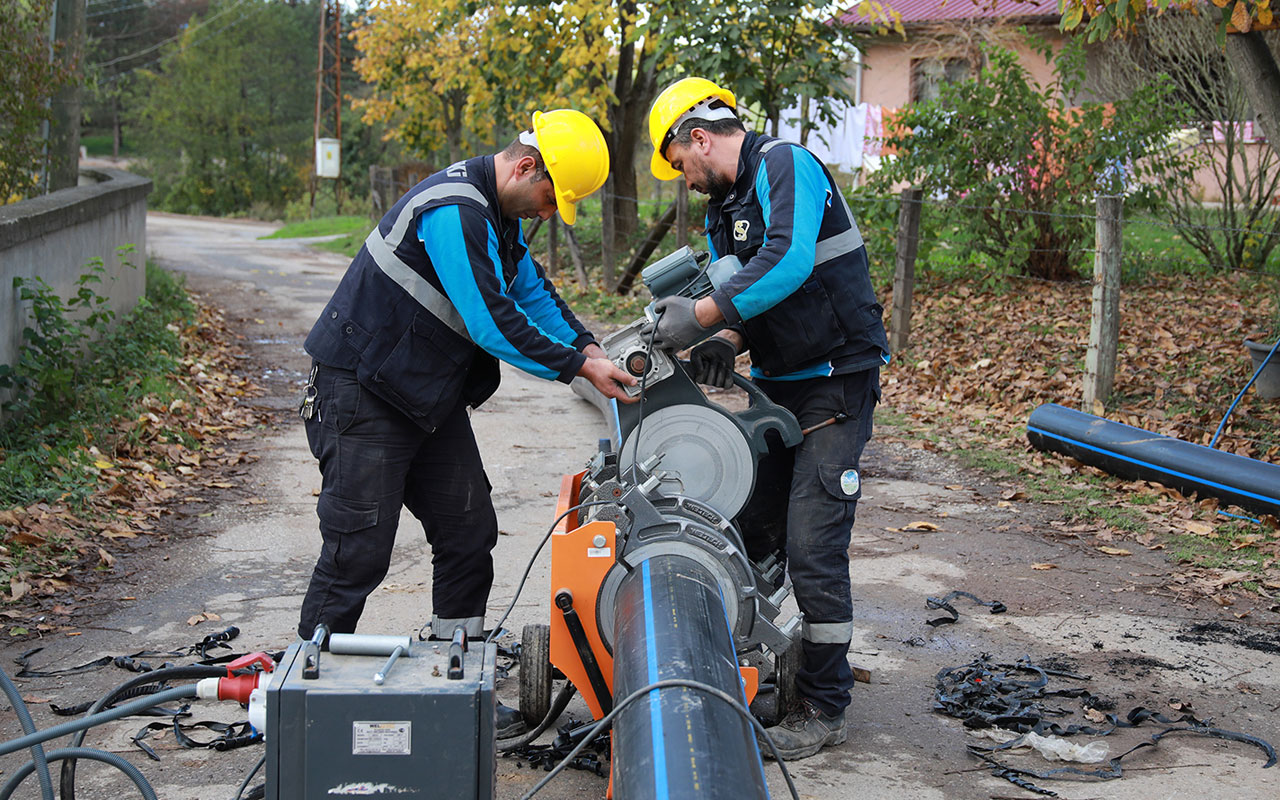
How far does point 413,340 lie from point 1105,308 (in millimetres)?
5780

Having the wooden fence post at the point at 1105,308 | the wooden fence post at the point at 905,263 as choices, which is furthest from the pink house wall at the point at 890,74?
the wooden fence post at the point at 1105,308

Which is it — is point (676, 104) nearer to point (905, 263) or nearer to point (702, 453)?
point (702, 453)

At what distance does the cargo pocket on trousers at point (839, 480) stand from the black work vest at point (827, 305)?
0.33 metres

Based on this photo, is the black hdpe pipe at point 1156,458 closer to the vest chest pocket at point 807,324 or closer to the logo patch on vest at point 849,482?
the logo patch on vest at point 849,482

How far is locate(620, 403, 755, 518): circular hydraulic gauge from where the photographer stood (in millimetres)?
3686

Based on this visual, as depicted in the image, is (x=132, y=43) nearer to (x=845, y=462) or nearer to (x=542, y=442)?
(x=542, y=442)

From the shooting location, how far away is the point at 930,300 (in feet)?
36.3

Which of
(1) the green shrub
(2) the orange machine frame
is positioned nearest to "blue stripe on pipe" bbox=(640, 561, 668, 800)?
(2) the orange machine frame

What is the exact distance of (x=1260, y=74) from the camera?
653cm

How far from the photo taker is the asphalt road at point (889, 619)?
11.2ft

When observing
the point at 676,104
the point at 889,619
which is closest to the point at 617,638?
the point at 676,104

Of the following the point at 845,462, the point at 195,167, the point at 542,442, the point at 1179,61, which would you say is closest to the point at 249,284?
the point at 542,442

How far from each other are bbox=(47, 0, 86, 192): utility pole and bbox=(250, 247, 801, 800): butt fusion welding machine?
8.58 meters

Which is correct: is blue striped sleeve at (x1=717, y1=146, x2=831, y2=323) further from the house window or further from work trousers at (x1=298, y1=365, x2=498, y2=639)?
the house window
